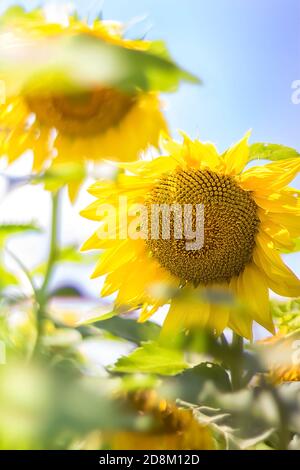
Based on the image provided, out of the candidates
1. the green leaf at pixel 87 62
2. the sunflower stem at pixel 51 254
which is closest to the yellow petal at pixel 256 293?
the sunflower stem at pixel 51 254

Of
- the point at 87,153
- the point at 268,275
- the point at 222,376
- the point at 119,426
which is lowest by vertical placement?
the point at 119,426

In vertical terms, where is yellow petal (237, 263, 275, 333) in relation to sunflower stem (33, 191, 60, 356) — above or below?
above

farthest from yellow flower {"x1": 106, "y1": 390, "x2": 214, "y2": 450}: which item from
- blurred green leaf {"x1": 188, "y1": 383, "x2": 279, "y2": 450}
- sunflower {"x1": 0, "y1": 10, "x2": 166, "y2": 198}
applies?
sunflower {"x1": 0, "y1": 10, "x2": 166, "y2": 198}

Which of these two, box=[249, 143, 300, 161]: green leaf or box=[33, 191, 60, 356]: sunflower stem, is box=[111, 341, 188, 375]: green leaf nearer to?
box=[33, 191, 60, 356]: sunflower stem

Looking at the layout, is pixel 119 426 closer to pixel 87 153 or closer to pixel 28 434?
pixel 28 434

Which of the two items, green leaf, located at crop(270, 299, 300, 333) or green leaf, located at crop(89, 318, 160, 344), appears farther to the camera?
green leaf, located at crop(270, 299, 300, 333)
